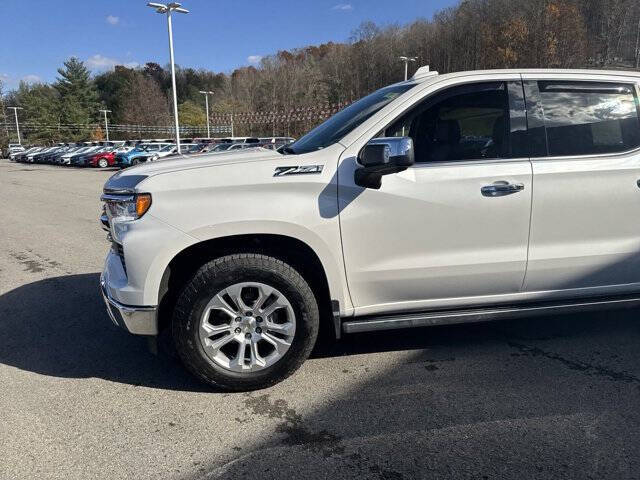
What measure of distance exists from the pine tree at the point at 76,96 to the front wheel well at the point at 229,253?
321 feet

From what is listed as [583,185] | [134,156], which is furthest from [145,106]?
[583,185]

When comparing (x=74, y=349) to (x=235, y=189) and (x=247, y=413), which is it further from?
(x=235, y=189)

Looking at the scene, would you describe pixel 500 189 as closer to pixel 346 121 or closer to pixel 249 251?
pixel 346 121

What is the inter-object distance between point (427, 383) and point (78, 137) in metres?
98.8

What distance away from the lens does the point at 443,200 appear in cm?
329

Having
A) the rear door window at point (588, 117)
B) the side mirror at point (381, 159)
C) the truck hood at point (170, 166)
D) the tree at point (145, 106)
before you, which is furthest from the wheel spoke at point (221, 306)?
the tree at point (145, 106)

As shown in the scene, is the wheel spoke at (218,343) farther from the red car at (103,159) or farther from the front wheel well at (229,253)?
the red car at (103,159)

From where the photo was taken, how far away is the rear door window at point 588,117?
3.52 meters

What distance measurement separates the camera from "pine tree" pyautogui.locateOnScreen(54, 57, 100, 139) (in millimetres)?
89938

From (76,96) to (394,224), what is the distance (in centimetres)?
10163

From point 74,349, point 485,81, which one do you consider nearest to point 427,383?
point 485,81

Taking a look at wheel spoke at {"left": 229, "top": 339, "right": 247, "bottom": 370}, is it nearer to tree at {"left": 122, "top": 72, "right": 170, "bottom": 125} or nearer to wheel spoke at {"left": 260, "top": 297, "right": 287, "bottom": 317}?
wheel spoke at {"left": 260, "top": 297, "right": 287, "bottom": 317}

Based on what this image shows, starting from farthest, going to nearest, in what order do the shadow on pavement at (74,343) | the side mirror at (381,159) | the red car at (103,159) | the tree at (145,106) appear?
the tree at (145,106), the red car at (103,159), the shadow on pavement at (74,343), the side mirror at (381,159)

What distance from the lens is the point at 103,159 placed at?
38031 millimetres
